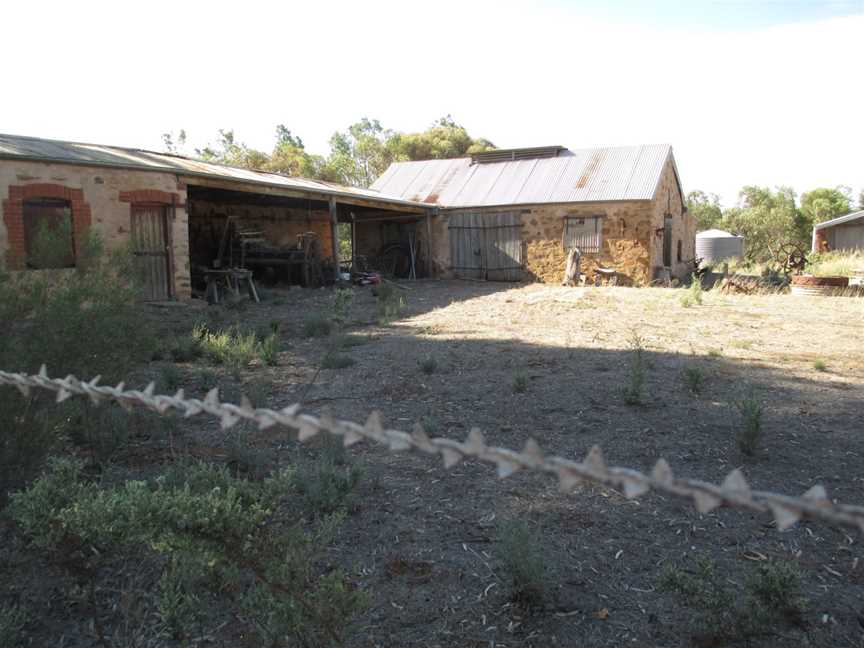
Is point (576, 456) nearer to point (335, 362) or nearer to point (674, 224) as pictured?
point (335, 362)

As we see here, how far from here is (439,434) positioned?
5.09 metres

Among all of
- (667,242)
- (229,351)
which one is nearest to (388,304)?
(229,351)

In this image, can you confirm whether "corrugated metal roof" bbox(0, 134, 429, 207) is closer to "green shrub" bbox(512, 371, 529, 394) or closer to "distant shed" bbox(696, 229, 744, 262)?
"green shrub" bbox(512, 371, 529, 394)

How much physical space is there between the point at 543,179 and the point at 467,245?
3.23 meters

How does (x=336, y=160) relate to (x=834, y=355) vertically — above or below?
above

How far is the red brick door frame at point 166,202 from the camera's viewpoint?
37.6 feet

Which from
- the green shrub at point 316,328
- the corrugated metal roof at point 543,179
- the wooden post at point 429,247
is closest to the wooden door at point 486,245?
the corrugated metal roof at point 543,179

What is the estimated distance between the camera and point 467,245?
69.6 ft

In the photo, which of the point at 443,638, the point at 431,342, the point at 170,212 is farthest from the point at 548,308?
the point at 443,638

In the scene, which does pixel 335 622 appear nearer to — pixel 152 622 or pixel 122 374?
pixel 152 622

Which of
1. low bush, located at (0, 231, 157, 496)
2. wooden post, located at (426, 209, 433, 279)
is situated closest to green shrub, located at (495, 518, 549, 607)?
low bush, located at (0, 231, 157, 496)

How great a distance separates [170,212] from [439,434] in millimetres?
9158

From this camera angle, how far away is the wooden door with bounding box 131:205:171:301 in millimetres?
11852

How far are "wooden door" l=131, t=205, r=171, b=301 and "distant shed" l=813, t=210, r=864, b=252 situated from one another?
27.1 m
